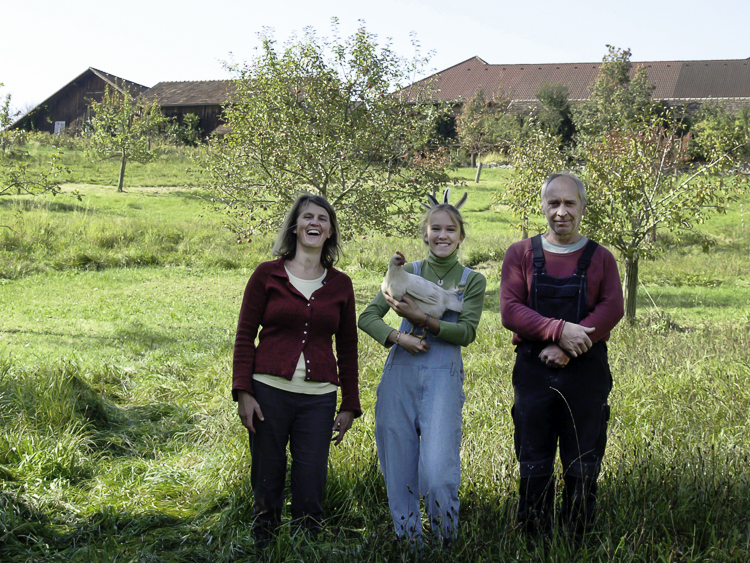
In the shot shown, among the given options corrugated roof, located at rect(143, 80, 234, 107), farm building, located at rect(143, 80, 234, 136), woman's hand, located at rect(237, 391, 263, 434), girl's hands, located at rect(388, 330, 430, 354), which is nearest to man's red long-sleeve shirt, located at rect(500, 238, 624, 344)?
girl's hands, located at rect(388, 330, 430, 354)

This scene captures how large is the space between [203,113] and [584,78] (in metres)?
29.7

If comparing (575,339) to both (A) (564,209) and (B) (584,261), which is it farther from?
(A) (564,209)

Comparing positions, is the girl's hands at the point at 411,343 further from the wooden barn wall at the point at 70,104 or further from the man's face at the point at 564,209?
the wooden barn wall at the point at 70,104

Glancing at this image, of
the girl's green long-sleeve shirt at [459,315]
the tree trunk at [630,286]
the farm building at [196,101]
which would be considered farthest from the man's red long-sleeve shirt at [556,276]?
the farm building at [196,101]

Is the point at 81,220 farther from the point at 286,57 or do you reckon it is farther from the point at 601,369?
the point at 601,369

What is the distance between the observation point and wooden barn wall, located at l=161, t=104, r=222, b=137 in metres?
48.0

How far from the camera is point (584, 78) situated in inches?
1970

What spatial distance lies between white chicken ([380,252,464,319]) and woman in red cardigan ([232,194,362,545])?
0.30m

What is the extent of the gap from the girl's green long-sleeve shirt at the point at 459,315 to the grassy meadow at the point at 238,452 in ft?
2.87

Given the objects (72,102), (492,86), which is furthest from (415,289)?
(72,102)

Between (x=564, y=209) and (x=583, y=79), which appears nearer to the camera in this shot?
(x=564, y=209)

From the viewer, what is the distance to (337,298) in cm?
324

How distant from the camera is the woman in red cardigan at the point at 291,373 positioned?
3090 millimetres

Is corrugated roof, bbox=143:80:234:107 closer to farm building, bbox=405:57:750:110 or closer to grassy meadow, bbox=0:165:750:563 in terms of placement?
farm building, bbox=405:57:750:110
